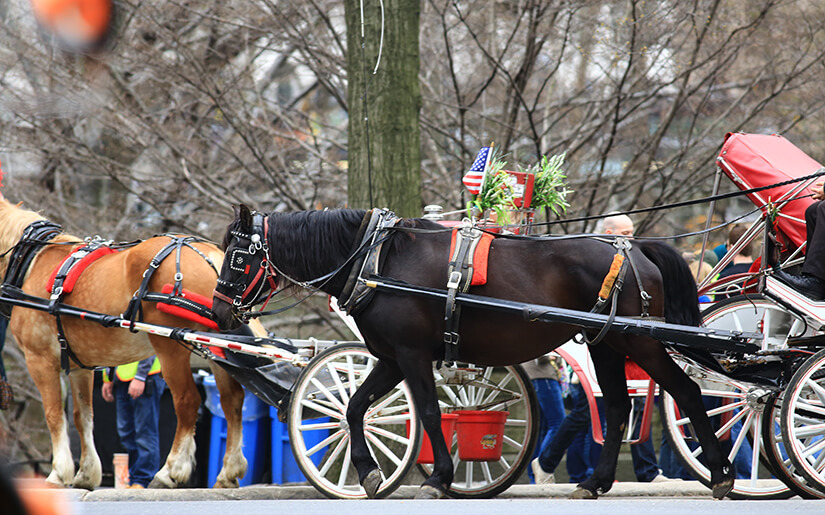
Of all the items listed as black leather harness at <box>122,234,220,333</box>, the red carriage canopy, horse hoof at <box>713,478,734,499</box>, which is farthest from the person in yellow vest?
the red carriage canopy

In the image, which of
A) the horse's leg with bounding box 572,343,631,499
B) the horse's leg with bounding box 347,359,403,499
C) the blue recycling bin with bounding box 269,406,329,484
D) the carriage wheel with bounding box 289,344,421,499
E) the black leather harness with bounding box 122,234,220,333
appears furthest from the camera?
the blue recycling bin with bounding box 269,406,329,484

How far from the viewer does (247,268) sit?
17.5 ft

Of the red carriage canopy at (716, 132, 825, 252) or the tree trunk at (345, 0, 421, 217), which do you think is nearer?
the red carriage canopy at (716, 132, 825, 252)

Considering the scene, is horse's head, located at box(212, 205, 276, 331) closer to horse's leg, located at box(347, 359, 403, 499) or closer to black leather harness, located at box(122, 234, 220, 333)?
black leather harness, located at box(122, 234, 220, 333)

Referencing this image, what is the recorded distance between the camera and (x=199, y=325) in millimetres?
6223

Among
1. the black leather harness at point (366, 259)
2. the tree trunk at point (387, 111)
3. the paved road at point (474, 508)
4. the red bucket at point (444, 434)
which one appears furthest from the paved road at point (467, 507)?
the tree trunk at point (387, 111)

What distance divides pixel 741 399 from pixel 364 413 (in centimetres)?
230

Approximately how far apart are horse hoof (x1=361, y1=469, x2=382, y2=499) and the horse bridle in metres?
1.22

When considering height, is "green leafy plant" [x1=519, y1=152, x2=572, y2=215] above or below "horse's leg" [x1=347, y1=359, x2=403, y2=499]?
above

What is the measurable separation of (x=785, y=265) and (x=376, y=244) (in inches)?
95.9

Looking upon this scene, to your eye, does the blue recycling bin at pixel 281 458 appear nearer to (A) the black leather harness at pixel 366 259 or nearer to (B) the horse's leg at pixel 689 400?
(A) the black leather harness at pixel 366 259

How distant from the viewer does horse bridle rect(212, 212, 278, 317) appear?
5.34 metres

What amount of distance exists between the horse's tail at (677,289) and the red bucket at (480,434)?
4.22ft

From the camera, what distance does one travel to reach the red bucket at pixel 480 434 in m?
5.77
